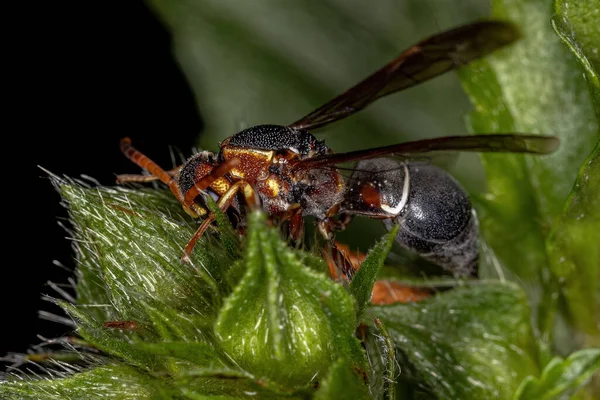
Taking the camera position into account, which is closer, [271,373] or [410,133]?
[271,373]

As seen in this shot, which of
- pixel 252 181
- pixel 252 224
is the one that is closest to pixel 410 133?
pixel 252 181

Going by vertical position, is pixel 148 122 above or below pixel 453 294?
above

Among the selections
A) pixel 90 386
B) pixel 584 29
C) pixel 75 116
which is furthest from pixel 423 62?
pixel 75 116

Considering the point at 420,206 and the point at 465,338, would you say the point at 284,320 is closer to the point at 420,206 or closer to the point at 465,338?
the point at 465,338

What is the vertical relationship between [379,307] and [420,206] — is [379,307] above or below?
below

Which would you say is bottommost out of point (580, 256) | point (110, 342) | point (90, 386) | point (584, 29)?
point (90, 386)

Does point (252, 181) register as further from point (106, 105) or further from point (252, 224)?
point (106, 105)

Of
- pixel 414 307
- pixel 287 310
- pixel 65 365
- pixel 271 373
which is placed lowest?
pixel 65 365

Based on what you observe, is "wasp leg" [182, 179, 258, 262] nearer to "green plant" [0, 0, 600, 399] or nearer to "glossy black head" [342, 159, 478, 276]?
"green plant" [0, 0, 600, 399]
